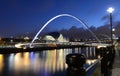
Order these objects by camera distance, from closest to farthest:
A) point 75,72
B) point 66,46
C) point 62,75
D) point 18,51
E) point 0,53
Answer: point 75,72 < point 62,75 < point 0,53 < point 18,51 < point 66,46

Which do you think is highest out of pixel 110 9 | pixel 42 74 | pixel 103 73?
pixel 110 9

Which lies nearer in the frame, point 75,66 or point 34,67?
point 75,66

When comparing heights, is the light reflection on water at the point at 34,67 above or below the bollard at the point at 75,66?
below

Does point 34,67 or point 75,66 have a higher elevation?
point 75,66

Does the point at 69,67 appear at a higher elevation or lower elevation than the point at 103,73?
higher

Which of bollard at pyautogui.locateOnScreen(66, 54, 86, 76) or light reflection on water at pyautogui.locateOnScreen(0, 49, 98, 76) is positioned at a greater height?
bollard at pyautogui.locateOnScreen(66, 54, 86, 76)

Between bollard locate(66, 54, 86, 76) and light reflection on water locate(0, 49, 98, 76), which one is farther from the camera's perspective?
light reflection on water locate(0, 49, 98, 76)

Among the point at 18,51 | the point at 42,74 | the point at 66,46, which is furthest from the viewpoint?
the point at 66,46

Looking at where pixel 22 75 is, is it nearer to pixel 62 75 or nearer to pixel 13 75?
pixel 13 75

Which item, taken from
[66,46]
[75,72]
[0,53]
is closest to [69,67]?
[75,72]

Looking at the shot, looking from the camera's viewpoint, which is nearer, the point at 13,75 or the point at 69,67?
the point at 69,67

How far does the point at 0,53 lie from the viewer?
3319 inches

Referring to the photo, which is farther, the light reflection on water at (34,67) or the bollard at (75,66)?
the light reflection on water at (34,67)

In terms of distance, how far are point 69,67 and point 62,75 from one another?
Answer: 22103 millimetres
